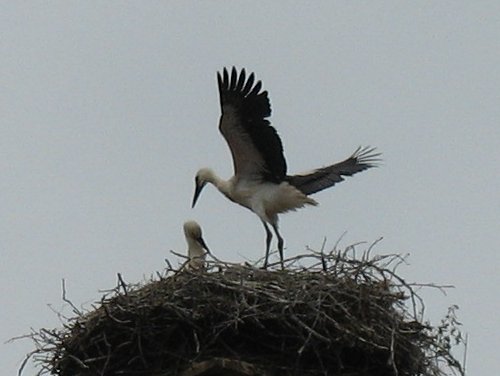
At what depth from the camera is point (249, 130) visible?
1105 centimetres

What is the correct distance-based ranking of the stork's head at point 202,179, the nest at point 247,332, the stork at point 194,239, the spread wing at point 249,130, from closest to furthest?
the nest at point 247,332 < the spread wing at point 249,130 < the stork at point 194,239 < the stork's head at point 202,179

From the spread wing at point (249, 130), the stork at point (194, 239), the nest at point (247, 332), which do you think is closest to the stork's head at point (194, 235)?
the stork at point (194, 239)

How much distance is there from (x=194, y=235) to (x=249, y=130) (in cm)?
91

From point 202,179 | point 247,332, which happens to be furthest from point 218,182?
point 247,332

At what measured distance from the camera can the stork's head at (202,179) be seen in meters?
11.8

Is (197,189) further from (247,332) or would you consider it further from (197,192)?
(247,332)

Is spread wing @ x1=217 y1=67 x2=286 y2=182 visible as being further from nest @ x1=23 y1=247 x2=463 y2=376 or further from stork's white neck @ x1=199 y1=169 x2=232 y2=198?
nest @ x1=23 y1=247 x2=463 y2=376

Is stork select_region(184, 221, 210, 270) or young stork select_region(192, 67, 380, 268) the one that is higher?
young stork select_region(192, 67, 380, 268)

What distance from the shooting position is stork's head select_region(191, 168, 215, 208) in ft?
38.8

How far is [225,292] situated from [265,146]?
2722 mm

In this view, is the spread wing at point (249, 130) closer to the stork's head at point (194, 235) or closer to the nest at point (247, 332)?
the stork's head at point (194, 235)

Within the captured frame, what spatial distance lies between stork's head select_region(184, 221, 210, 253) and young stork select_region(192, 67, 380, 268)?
606mm

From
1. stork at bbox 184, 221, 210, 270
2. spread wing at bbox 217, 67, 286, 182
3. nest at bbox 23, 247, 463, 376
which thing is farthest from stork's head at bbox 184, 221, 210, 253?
nest at bbox 23, 247, 463, 376

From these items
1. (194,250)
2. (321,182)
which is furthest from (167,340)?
(321,182)
